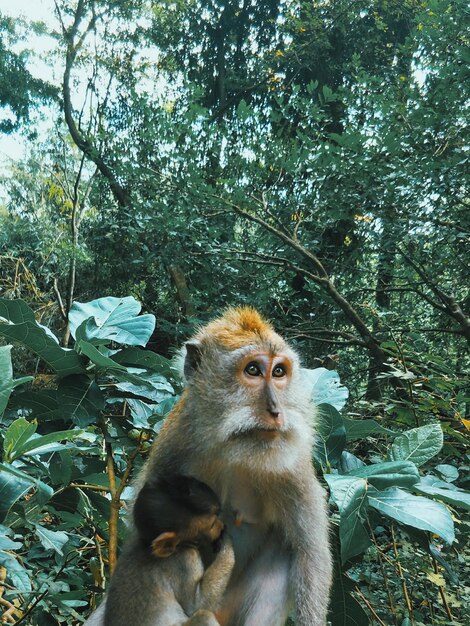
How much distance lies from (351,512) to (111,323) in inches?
46.5

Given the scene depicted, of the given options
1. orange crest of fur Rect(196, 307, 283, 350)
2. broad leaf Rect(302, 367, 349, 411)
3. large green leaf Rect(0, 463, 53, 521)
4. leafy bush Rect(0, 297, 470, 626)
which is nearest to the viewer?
large green leaf Rect(0, 463, 53, 521)

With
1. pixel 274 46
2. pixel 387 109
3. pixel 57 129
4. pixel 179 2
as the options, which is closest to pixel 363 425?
pixel 387 109

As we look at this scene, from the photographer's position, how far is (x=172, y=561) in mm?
2189

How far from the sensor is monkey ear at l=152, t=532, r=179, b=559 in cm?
211

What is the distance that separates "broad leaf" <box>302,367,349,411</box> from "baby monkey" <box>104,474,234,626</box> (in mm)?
601

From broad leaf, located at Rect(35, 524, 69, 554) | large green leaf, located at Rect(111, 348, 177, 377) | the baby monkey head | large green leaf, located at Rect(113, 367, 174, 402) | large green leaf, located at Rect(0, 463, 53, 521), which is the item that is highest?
large green leaf, located at Rect(111, 348, 177, 377)

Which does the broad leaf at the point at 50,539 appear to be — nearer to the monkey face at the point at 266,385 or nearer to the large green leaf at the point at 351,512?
the monkey face at the point at 266,385

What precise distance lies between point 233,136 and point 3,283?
22.8 ft

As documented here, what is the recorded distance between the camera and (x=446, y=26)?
529 cm

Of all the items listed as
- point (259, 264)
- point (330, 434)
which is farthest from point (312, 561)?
point (259, 264)

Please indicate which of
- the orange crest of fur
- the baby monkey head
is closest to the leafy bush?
the baby monkey head

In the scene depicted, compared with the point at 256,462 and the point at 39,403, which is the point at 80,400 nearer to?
the point at 39,403

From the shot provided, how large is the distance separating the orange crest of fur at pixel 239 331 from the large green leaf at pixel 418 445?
1.98 ft

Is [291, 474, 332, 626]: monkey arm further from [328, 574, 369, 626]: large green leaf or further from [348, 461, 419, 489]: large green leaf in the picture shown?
[348, 461, 419, 489]: large green leaf
